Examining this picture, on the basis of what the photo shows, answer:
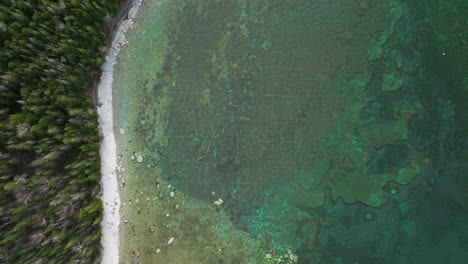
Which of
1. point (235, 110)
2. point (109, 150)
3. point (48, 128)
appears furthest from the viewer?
point (235, 110)

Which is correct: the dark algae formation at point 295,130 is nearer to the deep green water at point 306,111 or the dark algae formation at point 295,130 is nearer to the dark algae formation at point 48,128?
the deep green water at point 306,111

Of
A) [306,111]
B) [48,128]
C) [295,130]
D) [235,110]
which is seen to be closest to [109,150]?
[48,128]

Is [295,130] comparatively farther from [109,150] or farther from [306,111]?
[109,150]

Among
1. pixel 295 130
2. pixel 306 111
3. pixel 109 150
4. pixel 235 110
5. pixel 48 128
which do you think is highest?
pixel 306 111

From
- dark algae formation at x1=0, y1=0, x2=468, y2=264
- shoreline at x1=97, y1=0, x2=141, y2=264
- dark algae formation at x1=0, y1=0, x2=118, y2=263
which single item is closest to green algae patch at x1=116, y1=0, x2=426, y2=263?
dark algae formation at x1=0, y1=0, x2=468, y2=264

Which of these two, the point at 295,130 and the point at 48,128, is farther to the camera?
the point at 295,130

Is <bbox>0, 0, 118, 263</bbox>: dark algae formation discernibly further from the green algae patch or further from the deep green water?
the deep green water

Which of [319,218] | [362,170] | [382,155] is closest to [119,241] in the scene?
[319,218]

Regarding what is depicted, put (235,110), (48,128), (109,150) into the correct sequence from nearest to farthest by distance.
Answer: (48,128) → (109,150) → (235,110)
